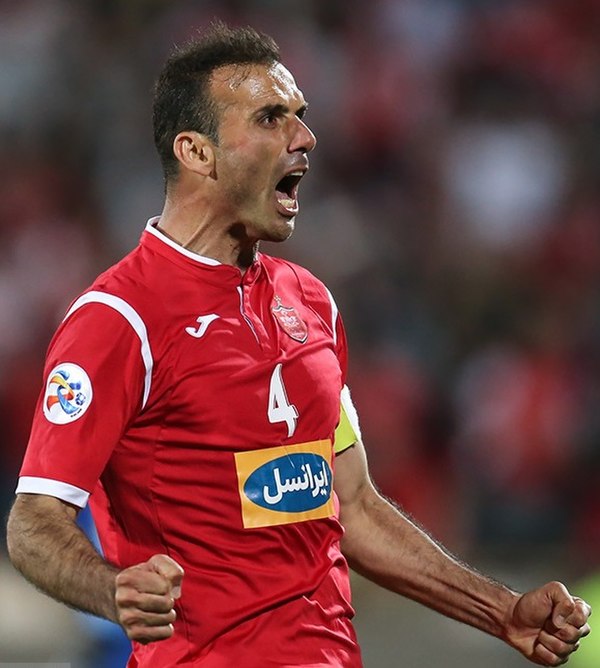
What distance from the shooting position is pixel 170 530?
3062 mm

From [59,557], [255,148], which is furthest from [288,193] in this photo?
[59,557]

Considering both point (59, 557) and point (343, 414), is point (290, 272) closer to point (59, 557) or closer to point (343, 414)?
point (343, 414)

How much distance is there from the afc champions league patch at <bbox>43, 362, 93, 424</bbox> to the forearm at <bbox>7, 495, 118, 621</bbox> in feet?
0.58

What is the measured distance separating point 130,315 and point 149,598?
2.55 ft

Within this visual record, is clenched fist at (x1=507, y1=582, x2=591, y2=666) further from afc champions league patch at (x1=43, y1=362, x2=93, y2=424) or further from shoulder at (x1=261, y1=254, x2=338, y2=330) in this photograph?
afc champions league patch at (x1=43, y1=362, x2=93, y2=424)

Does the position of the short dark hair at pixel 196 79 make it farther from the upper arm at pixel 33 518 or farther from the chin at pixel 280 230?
the upper arm at pixel 33 518

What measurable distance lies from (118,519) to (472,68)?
648 cm

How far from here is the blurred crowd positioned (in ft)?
24.4

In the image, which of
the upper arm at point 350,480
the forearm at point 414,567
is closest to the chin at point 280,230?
the upper arm at point 350,480

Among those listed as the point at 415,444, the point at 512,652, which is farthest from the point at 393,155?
the point at 512,652

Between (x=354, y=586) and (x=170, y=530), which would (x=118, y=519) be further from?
(x=354, y=586)

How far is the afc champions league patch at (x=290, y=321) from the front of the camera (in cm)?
333

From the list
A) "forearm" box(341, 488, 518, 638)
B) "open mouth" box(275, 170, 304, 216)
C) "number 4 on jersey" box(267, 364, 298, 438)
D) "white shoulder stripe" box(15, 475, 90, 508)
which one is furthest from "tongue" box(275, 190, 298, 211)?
"white shoulder stripe" box(15, 475, 90, 508)

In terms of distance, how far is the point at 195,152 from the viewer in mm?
3354
